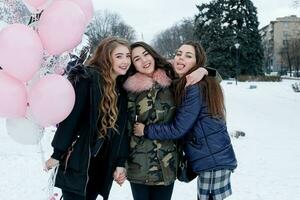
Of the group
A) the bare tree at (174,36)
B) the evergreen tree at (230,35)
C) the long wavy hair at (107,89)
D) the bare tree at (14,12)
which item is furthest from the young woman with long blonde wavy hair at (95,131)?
the bare tree at (174,36)

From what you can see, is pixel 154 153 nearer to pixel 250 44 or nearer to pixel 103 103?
pixel 103 103

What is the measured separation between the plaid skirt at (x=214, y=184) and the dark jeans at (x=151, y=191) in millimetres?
250

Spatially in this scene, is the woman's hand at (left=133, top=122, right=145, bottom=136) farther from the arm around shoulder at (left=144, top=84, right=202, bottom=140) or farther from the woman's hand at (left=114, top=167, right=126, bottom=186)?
the woman's hand at (left=114, top=167, right=126, bottom=186)

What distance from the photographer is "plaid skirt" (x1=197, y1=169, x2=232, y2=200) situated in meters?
3.16

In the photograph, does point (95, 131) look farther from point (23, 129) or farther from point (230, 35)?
point (230, 35)

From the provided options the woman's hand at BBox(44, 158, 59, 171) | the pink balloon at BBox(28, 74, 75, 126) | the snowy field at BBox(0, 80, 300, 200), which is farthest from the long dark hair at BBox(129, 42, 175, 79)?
the snowy field at BBox(0, 80, 300, 200)

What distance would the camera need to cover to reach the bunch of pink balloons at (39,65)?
260 cm

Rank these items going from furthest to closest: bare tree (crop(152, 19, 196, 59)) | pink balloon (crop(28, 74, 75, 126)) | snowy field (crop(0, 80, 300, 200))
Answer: bare tree (crop(152, 19, 196, 59)) → snowy field (crop(0, 80, 300, 200)) → pink balloon (crop(28, 74, 75, 126))

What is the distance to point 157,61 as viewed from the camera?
10.6 ft

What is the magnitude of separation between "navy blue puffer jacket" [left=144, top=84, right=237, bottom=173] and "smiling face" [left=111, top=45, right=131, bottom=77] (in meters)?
0.47

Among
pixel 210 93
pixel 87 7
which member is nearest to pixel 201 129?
pixel 210 93

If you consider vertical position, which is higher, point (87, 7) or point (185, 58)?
point (87, 7)

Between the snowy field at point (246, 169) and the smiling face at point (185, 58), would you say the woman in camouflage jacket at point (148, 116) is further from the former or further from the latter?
the snowy field at point (246, 169)

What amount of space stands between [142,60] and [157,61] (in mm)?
152
